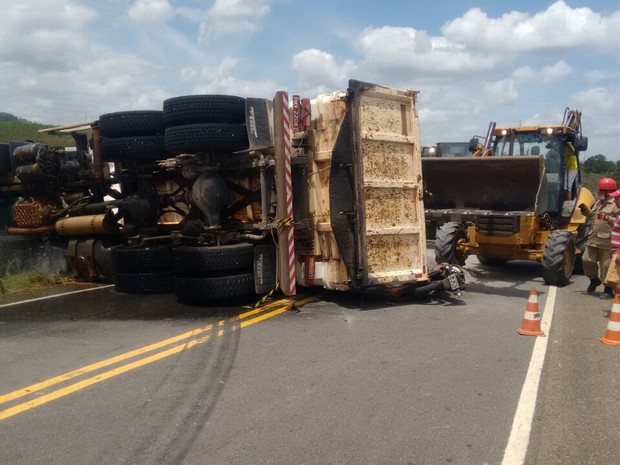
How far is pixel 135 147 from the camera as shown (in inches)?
333

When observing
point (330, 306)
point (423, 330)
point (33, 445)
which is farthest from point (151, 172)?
point (33, 445)

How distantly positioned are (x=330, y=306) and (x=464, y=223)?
3.77 metres

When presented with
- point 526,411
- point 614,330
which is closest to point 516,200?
point 614,330

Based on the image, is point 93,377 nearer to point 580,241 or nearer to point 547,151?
point 580,241

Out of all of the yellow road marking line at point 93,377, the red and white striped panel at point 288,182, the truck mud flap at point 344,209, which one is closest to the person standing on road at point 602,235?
the truck mud flap at point 344,209

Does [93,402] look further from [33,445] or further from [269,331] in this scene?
[269,331]

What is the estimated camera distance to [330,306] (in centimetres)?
760

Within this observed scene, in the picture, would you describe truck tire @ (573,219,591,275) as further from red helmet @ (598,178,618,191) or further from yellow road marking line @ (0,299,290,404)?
yellow road marking line @ (0,299,290,404)

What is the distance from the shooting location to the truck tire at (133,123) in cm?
839

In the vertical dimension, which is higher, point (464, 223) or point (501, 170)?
point (501, 170)

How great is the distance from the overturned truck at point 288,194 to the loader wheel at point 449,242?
1367mm

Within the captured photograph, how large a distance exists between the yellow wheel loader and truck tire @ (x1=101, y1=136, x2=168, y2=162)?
4348 mm

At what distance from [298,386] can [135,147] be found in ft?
17.3

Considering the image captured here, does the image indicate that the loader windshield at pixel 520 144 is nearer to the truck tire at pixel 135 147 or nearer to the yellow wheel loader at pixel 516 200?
the yellow wheel loader at pixel 516 200
